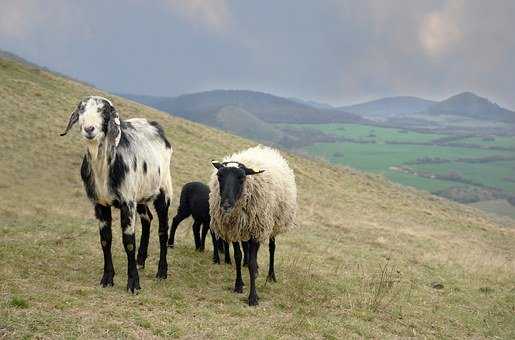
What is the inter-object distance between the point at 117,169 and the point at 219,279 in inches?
157

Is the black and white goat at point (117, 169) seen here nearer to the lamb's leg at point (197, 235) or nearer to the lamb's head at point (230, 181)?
the lamb's head at point (230, 181)

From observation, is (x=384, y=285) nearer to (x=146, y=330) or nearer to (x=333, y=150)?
(x=146, y=330)

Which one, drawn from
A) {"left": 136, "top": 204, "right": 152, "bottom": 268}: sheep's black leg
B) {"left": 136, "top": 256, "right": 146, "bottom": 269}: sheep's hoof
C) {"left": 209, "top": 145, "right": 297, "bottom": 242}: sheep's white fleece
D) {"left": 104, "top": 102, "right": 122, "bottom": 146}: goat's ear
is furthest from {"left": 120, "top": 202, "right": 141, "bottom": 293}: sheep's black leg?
{"left": 209, "top": 145, "right": 297, "bottom": 242}: sheep's white fleece

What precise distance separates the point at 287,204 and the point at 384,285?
312 centimetres

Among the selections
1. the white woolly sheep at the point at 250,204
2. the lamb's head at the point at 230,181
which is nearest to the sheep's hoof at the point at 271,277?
the white woolly sheep at the point at 250,204

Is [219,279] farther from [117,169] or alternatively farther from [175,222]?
[117,169]

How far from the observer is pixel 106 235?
937cm

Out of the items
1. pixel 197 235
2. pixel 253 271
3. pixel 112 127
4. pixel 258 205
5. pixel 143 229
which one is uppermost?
pixel 112 127

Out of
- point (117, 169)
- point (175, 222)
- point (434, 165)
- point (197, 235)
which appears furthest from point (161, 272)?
point (434, 165)

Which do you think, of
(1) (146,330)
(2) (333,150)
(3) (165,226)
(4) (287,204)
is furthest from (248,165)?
(2) (333,150)

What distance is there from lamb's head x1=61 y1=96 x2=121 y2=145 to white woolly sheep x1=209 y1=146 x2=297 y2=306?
2310 millimetres

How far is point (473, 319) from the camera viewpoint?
11.6 meters

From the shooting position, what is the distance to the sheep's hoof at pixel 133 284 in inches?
363

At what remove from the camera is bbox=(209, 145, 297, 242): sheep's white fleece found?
1045 cm
